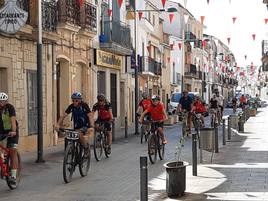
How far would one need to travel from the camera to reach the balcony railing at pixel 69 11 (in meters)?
20.9

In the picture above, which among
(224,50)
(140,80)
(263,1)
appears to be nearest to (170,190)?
(263,1)

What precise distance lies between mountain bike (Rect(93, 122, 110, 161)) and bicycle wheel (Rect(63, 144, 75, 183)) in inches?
133

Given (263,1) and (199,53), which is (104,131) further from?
(199,53)

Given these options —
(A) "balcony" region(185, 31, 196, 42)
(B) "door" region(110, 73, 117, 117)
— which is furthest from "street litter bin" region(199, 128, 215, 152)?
(A) "balcony" region(185, 31, 196, 42)

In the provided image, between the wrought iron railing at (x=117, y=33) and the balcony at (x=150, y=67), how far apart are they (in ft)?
20.1

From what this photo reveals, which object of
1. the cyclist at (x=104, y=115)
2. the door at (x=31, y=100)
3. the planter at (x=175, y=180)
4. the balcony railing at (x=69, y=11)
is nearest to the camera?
the planter at (x=175, y=180)

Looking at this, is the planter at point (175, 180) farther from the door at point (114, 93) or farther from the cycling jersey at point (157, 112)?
the door at point (114, 93)

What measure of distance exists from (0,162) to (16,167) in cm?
36

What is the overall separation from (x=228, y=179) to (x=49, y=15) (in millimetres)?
10442

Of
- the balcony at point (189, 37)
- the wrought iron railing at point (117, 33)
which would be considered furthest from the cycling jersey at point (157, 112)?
the balcony at point (189, 37)

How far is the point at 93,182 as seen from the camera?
37.4 ft

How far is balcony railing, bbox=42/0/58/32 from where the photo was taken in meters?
19.3

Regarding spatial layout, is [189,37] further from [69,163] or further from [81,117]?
[69,163]

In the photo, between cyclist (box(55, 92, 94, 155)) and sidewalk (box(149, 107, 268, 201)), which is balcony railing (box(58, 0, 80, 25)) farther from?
cyclist (box(55, 92, 94, 155))
